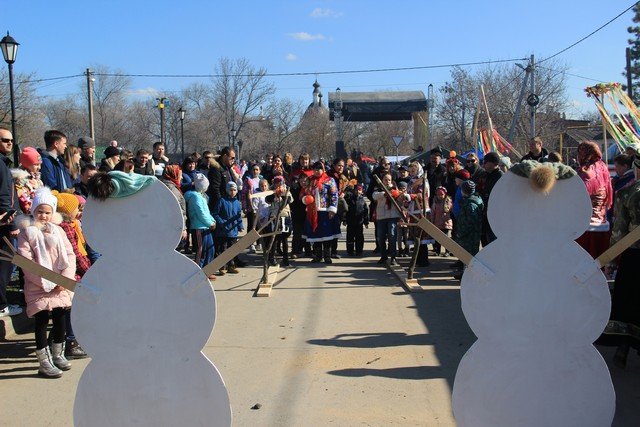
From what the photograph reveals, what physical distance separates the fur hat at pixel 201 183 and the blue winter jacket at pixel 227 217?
0.72m

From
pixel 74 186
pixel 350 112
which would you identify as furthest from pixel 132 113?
pixel 74 186

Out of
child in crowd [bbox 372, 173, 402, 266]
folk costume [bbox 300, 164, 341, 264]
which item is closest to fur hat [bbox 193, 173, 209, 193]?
folk costume [bbox 300, 164, 341, 264]

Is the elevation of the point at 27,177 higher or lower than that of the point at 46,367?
higher

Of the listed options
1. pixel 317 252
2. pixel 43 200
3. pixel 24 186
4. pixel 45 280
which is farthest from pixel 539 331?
pixel 317 252

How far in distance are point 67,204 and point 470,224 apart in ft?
17.9

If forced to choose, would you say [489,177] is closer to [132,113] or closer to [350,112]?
[350,112]

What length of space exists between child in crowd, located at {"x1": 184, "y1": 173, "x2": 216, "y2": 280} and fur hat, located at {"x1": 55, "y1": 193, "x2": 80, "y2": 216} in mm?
3458

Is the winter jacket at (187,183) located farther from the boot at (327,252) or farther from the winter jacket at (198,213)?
the boot at (327,252)

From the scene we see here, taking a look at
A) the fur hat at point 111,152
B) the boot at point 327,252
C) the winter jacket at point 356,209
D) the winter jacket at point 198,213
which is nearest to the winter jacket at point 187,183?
the winter jacket at point 198,213

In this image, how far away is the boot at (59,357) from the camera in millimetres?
5352

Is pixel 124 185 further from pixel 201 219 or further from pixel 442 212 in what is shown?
pixel 442 212

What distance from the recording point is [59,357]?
212 inches

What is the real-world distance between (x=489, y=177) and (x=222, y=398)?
6.67m

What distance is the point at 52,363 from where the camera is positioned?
5297 millimetres
